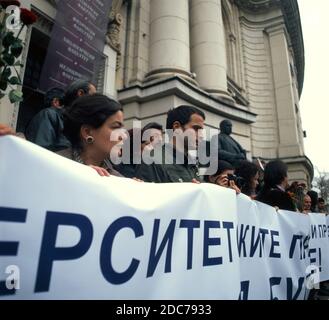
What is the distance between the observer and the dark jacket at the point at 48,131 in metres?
2.61

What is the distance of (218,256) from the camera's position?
1.72 m

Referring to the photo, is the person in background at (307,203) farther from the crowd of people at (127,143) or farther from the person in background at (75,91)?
the person in background at (75,91)

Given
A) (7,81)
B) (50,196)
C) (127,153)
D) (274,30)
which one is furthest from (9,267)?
(274,30)

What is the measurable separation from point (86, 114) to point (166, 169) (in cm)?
77

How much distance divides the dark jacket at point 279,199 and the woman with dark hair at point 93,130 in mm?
1686

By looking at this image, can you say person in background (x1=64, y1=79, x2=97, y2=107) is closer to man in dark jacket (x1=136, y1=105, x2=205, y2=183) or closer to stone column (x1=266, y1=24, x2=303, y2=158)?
A: man in dark jacket (x1=136, y1=105, x2=205, y2=183)

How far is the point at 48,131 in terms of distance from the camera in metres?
2.66

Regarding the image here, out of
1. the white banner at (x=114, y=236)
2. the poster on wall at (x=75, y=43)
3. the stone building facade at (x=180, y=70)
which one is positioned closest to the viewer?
the white banner at (x=114, y=236)

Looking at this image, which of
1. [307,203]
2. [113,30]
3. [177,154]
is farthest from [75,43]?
[307,203]

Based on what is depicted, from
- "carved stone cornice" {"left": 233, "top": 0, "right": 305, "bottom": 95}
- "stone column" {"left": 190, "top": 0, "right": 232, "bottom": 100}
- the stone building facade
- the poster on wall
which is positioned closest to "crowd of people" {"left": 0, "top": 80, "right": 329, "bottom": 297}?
the poster on wall

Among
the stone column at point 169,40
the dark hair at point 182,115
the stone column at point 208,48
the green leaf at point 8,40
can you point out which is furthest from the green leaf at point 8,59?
the stone column at point 208,48
